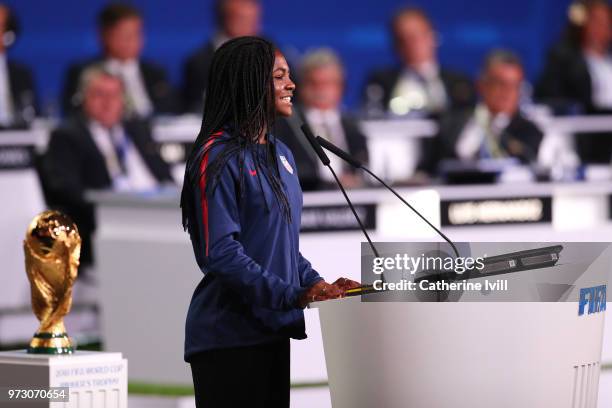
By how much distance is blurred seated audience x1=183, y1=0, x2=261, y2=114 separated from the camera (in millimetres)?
9008

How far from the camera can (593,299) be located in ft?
9.85

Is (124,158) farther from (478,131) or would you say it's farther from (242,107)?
(242,107)

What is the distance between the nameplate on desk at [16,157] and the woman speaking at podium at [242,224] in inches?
178

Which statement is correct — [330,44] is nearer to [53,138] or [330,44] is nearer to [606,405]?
[53,138]

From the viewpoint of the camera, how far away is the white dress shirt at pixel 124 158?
25.6 ft

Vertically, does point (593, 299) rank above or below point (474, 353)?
above

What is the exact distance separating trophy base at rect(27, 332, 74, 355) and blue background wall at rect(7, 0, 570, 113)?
7.78 meters

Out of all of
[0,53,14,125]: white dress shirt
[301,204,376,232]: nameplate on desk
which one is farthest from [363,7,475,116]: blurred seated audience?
[301,204,376,232]: nameplate on desk

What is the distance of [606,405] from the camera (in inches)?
165

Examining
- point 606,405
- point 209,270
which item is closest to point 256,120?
point 209,270

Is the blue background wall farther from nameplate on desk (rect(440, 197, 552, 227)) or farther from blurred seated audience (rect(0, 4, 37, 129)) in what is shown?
nameplate on desk (rect(440, 197, 552, 227))

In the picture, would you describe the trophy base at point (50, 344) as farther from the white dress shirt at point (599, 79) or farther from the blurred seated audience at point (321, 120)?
the white dress shirt at point (599, 79)

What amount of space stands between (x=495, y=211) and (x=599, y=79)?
→ 185 inches

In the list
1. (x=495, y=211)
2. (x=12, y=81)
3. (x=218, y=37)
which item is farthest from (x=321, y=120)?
(x=495, y=211)
